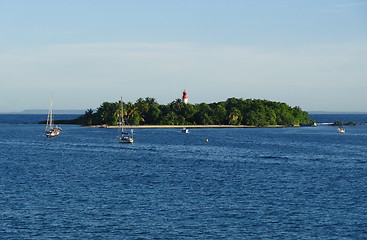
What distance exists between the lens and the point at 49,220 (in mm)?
45031

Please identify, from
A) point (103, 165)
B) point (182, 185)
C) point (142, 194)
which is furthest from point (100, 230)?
point (103, 165)

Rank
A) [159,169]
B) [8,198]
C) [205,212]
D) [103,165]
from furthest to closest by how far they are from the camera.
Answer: [103,165] < [159,169] < [8,198] < [205,212]

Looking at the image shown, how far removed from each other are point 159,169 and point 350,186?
31673 mm

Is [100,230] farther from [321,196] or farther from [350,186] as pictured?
[350,186]

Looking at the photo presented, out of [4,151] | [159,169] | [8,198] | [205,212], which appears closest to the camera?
[205,212]

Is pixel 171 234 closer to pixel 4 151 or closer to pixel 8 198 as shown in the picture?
pixel 8 198

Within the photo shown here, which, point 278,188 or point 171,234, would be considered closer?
point 171,234

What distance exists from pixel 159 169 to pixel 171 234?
4200cm

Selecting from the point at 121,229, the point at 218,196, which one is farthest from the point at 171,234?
the point at 218,196

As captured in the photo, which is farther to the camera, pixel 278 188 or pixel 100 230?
pixel 278 188

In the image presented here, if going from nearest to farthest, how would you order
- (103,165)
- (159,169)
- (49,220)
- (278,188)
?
(49,220), (278,188), (159,169), (103,165)

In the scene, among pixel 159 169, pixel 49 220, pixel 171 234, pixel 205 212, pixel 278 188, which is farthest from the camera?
pixel 159 169

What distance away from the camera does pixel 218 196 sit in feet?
187

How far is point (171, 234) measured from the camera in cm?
4119
